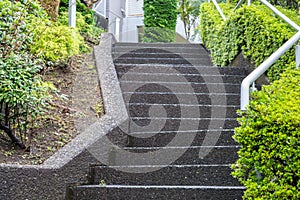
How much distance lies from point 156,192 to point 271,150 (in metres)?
1.31

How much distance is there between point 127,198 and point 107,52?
Result: 3453 millimetres

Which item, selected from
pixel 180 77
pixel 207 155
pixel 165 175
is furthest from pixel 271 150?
pixel 180 77

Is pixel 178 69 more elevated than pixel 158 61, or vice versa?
pixel 158 61

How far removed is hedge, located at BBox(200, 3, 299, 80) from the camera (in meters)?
5.59

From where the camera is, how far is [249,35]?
6422 millimetres

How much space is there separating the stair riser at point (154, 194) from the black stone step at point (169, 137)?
0.96m

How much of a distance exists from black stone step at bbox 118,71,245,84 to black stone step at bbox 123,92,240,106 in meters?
0.58

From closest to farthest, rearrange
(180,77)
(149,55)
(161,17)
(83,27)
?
1. (180,77)
2. (149,55)
3. (83,27)
4. (161,17)

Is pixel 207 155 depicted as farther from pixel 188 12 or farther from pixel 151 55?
pixel 188 12

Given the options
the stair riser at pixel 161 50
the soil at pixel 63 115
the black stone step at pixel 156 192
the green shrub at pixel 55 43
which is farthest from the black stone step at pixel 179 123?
the stair riser at pixel 161 50

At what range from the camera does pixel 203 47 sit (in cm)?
876

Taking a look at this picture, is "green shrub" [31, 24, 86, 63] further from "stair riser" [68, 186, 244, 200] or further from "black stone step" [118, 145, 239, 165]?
"stair riser" [68, 186, 244, 200]

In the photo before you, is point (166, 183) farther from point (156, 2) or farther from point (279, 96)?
point (156, 2)

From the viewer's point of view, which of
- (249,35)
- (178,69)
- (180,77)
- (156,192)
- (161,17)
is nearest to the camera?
(156,192)
